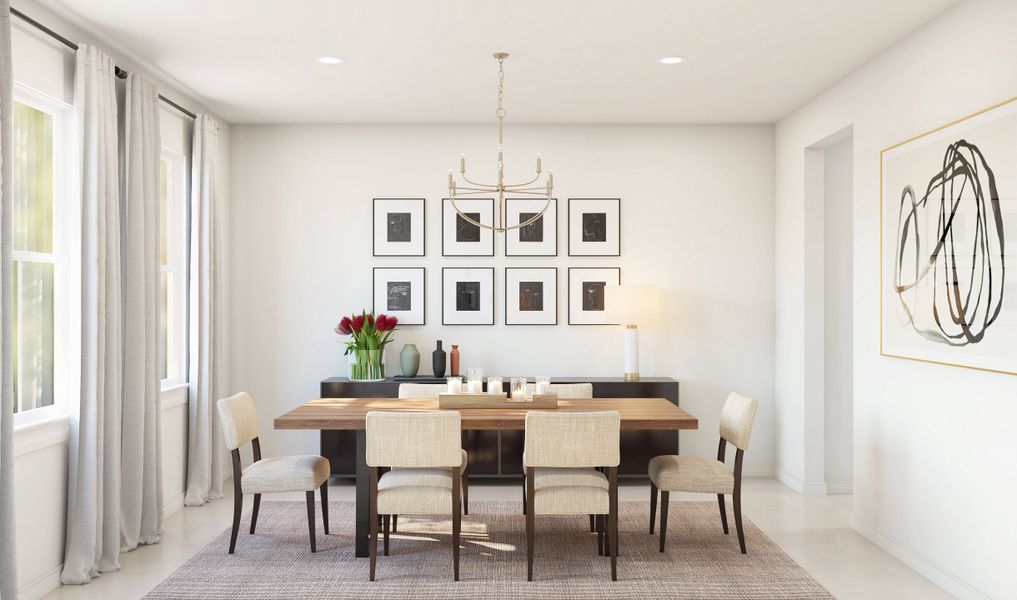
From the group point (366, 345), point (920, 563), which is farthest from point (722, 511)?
point (366, 345)

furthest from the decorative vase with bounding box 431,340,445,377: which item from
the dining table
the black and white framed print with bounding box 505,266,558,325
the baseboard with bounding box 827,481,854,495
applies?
the baseboard with bounding box 827,481,854,495

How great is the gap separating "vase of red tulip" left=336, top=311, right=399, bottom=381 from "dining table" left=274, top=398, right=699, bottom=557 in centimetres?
130

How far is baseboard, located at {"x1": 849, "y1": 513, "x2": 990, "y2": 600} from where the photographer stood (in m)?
3.59

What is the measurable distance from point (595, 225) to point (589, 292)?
56 centimetres

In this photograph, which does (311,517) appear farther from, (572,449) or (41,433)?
(572,449)

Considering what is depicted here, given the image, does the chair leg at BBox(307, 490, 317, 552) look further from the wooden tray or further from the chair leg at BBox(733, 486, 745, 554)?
the chair leg at BBox(733, 486, 745, 554)

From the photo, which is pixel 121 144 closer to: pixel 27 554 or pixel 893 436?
pixel 27 554

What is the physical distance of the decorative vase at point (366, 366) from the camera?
233 inches

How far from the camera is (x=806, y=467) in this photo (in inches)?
221

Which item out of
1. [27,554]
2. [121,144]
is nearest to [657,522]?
[27,554]

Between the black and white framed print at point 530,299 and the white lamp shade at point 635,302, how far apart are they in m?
0.46

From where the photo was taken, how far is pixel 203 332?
215 inches

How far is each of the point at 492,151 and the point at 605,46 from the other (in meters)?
2.07

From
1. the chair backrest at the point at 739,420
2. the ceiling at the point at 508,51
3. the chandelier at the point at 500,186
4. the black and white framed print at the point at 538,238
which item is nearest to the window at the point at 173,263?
the ceiling at the point at 508,51
